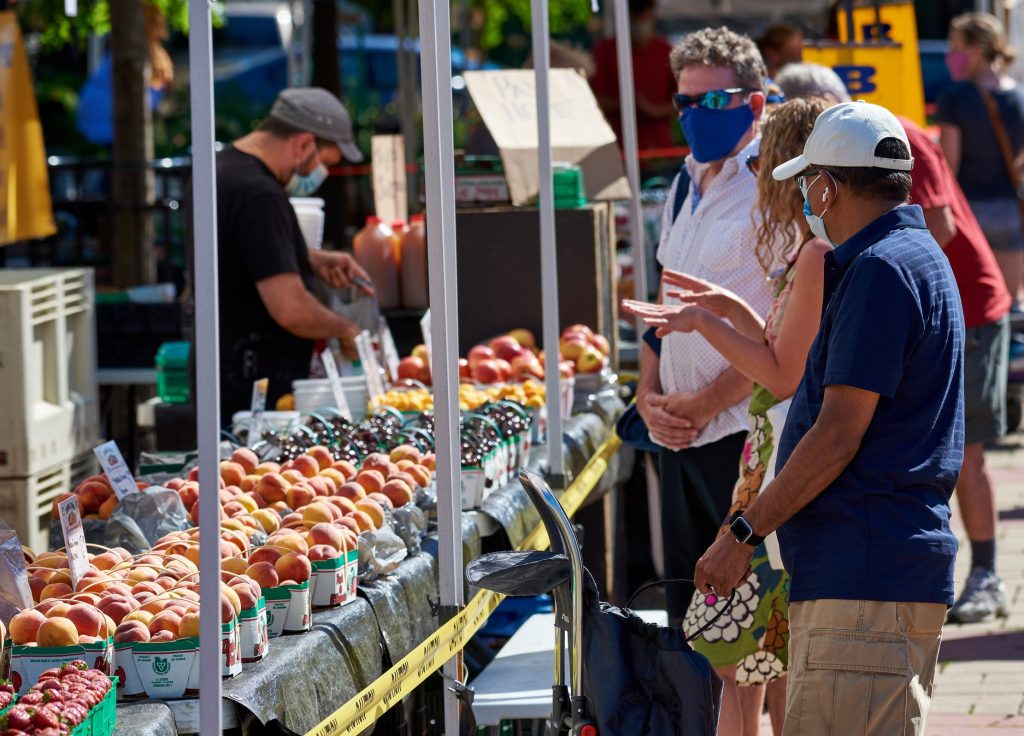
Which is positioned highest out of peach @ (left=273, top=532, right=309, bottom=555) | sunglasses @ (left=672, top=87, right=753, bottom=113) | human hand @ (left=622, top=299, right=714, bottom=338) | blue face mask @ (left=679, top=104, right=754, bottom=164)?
sunglasses @ (left=672, top=87, right=753, bottom=113)

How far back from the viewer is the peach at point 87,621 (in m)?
2.86

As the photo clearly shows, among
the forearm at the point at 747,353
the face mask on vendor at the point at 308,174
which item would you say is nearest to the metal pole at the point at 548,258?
the forearm at the point at 747,353

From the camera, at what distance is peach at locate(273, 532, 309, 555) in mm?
3443

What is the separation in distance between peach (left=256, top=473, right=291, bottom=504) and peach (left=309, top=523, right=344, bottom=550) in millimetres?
539

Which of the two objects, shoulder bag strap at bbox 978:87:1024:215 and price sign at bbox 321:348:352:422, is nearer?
price sign at bbox 321:348:352:422

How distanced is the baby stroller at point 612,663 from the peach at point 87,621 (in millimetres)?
667

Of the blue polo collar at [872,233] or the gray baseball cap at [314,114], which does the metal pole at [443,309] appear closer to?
the blue polo collar at [872,233]

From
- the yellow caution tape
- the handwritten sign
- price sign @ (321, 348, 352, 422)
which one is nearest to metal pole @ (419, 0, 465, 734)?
the yellow caution tape

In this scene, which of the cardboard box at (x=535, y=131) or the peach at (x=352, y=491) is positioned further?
the cardboard box at (x=535, y=131)

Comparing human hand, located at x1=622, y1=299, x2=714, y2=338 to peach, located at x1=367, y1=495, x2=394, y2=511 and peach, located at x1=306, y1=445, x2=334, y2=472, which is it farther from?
peach, located at x1=306, y1=445, x2=334, y2=472

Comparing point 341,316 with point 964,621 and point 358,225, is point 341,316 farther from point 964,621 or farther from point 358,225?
point 358,225

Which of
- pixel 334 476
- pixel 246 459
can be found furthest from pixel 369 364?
pixel 334 476

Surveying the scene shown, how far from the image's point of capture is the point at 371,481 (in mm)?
4199

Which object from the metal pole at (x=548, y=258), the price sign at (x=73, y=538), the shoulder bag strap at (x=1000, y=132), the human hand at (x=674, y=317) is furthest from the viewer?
the shoulder bag strap at (x=1000, y=132)
